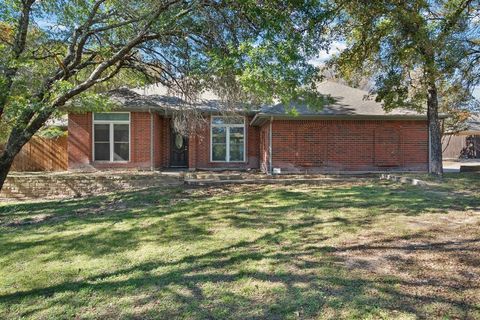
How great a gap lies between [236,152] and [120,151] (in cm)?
495

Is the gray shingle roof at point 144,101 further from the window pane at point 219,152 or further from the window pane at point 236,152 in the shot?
the window pane at point 236,152

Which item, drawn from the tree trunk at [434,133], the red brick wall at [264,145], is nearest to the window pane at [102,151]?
the red brick wall at [264,145]

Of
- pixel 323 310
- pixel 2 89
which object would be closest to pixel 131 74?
pixel 2 89

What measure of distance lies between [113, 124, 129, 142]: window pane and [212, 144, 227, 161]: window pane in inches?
147

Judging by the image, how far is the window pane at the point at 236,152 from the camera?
17875 millimetres

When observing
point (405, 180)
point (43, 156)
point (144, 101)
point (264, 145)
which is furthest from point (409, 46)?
point (43, 156)

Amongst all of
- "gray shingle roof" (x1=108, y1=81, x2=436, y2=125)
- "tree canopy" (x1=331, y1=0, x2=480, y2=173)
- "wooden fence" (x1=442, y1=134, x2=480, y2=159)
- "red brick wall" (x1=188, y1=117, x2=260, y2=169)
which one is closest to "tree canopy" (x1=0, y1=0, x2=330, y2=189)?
"tree canopy" (x1=331, y1=0, x2=480, y2=173)

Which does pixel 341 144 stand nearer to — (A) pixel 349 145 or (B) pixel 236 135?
(A) pixel 349 145

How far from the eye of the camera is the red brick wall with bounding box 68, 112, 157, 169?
16.8 metres

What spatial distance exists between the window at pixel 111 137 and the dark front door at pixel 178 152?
232 cm

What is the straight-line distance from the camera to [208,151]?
17641 millimetres

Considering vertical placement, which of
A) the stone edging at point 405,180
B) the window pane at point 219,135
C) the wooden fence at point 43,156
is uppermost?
the window pane at point 219,135

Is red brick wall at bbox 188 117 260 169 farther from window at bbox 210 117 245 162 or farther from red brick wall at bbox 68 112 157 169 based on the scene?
red brick wall at bbox 68 112 157 169

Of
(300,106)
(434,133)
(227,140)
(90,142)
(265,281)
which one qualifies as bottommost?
(265,281)
